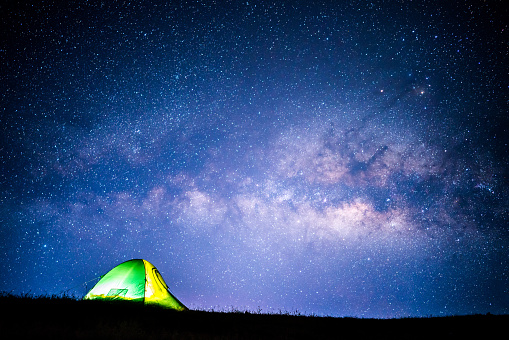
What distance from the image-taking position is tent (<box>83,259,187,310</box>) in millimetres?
10180

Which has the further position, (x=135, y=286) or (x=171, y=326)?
(x=135, y=286)

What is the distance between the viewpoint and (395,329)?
27.1 feet

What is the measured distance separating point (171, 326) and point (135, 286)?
14.6ft

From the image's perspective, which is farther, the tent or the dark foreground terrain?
the tent

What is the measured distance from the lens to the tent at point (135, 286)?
401 inches

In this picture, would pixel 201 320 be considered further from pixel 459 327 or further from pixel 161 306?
pixel 459 327

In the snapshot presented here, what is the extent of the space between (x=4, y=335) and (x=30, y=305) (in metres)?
3.55

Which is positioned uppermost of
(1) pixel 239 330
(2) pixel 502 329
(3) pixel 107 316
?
(3) pixel 107 316

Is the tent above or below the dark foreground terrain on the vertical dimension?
above

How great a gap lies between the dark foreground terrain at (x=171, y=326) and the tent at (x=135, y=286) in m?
1.08

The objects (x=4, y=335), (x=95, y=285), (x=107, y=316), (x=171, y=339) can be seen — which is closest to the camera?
(x=4, y=335)

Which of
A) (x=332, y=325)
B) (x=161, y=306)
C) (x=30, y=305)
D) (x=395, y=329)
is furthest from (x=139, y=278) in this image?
(x=395, y=329)

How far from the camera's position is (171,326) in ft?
22.4

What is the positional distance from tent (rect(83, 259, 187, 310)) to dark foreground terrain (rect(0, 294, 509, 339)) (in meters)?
1.08
